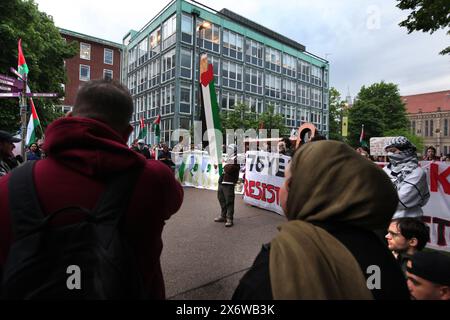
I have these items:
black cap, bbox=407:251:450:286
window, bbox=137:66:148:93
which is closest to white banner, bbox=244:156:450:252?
black cap, bbox=407:251:450:286

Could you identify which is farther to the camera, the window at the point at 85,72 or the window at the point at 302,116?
the window at the point at 302,116

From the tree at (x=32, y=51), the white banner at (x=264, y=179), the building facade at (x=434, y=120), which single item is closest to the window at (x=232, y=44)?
the tree at (x=32, y=51)

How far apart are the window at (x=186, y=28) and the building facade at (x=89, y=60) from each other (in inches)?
650

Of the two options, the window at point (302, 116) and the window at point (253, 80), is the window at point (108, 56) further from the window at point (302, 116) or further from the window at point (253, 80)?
the window at point (302, 116)

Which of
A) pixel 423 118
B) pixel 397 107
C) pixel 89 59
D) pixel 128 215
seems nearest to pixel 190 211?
pixel 128 215

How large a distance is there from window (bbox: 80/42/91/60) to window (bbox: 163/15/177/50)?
16.5 meters

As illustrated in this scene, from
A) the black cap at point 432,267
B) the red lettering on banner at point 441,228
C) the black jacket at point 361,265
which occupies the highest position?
the black jacket at point 361,265

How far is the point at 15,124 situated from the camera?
16234mm

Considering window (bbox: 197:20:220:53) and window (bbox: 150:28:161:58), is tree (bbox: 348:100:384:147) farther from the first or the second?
window (bbox: 150:28:161:58)

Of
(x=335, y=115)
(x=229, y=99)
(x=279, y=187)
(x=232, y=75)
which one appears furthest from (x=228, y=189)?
(x=335, y=115)

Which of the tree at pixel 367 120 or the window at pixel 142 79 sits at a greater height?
the window at pixel 142 79

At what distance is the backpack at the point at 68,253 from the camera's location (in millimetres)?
947

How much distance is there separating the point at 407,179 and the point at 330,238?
3.05 metres

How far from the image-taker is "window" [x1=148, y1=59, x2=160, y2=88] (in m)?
34.4
